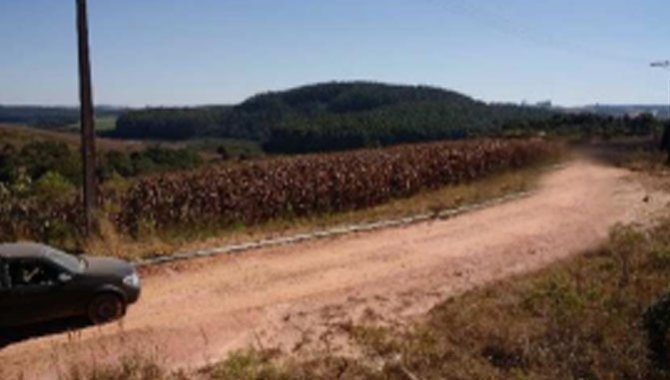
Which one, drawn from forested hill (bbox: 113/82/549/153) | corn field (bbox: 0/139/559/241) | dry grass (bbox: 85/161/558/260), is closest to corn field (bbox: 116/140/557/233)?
corn field (bbox: 0/139/559/241)

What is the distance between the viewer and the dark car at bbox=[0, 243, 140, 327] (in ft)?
35.7

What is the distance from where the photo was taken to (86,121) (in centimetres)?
1550

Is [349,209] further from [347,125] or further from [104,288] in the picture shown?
[347,125]

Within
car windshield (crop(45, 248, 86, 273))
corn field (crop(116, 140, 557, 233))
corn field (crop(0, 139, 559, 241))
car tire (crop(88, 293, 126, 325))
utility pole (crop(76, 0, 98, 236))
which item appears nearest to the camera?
car windshield (crop(45, 248, 86, 273))

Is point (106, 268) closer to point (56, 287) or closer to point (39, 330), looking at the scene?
point (56, 287)

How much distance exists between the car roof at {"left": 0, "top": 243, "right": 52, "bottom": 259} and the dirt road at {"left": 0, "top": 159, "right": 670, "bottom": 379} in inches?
52.4

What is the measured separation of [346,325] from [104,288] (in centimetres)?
395

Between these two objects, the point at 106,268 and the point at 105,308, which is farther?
the point at 106,268

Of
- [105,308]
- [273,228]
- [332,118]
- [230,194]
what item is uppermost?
[332,118]

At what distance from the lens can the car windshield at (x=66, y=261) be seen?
450 inches

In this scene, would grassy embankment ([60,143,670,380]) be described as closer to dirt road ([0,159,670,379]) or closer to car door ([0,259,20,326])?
dirt road ([0,159,670,379])

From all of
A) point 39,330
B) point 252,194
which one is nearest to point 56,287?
point 39,330

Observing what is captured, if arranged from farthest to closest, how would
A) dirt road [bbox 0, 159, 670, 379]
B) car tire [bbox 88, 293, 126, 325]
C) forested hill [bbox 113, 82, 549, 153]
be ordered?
forested hill [bbox 113, 82, 549, 153] < car tire [bbox 88, 293, 126, 325] < dirt road [bbox 0, 159, 670, 379]

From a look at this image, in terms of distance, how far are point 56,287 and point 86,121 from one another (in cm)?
539
